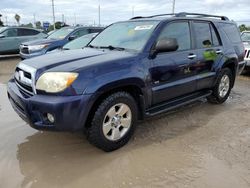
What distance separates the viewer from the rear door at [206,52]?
4.97m

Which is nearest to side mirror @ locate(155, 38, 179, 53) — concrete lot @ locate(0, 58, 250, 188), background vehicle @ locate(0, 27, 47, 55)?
concrete lot @ locate(0, 58, 250, 188)

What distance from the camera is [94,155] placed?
367 centimetres

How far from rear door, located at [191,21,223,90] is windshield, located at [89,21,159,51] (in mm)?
1032

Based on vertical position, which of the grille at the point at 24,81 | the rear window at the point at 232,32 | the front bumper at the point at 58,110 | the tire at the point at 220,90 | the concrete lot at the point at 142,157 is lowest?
the concrete lot at the point at 142,157

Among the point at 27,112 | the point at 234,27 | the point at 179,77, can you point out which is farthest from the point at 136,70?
the point at 234,27

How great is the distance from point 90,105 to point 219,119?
276 cm

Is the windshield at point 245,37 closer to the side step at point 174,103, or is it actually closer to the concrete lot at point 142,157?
the side step at point 174,103

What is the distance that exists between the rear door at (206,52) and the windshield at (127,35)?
1.03 m

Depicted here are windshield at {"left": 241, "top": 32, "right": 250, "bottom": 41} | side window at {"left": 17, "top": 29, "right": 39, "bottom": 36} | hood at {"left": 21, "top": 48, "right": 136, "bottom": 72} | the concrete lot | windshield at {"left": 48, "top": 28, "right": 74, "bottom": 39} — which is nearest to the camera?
the concrete lot

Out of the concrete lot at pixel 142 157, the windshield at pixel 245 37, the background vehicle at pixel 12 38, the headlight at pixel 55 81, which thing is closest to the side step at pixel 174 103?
the concrete lot at pixel 142 157

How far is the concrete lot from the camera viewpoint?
3.12 metres

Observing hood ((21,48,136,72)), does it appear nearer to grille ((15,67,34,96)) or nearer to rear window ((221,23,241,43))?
grille ((15,67,34,96))

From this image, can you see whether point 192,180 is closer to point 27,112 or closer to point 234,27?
point 27,112

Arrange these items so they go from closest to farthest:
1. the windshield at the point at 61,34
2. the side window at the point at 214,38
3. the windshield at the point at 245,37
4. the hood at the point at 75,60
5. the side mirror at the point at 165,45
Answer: the hood at the point at 75,60
the side mirror at the point at 165,45
the side window at the point at 214,38
the windshield at the point at 245,37
the windshield at the point at 61,34
